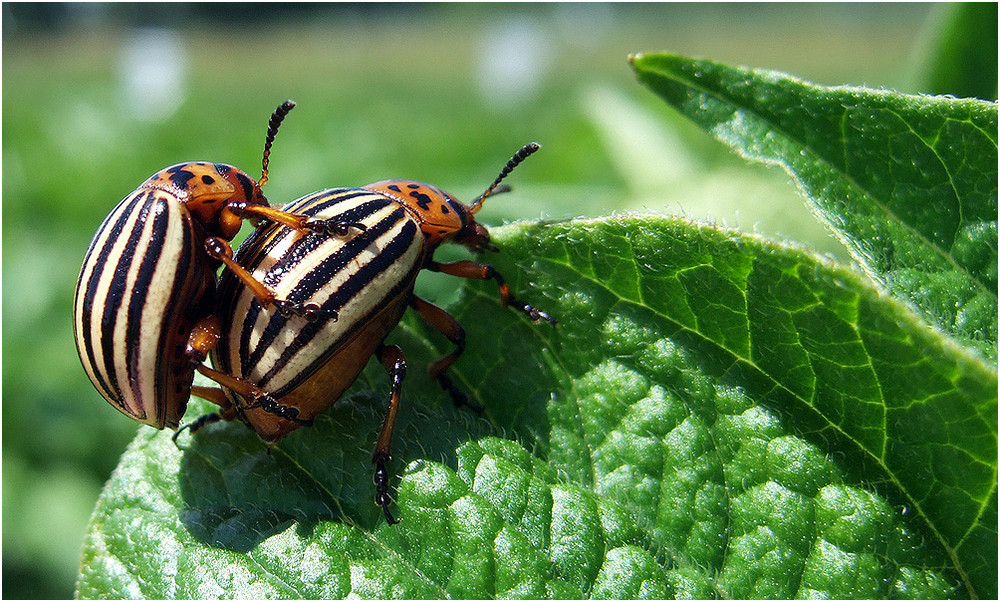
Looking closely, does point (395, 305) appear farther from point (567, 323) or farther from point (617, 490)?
point (617, 490)

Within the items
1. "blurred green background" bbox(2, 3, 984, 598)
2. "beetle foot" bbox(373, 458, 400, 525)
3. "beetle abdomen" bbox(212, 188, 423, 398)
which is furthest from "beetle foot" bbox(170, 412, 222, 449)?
"blurred green background" bbox(2, 3, 984, 598)

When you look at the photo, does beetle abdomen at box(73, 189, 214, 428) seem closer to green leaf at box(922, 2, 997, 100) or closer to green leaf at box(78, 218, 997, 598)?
green leaf at box(78, 218, 997, 598)

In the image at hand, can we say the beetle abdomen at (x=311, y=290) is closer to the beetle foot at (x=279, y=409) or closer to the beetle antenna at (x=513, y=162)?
the beetle foot at (x=279, y=409)

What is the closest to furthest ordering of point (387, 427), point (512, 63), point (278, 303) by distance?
point (387, 427) → point (278, 303) → point (512, 63)

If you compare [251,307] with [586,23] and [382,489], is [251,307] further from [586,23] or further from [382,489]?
[586,23]

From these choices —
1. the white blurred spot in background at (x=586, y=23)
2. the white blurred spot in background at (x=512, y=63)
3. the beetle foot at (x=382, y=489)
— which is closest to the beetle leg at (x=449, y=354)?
the beetle foot at (x=382, y=489)

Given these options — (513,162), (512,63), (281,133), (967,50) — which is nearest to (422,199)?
(513,162)
